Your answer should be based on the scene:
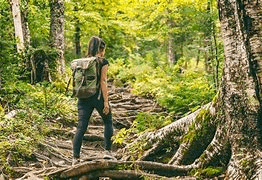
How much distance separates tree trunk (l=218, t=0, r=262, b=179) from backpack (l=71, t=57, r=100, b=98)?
212 centimetres

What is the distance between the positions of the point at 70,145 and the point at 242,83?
4.54 m

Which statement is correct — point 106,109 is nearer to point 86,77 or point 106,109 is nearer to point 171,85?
point 86,77

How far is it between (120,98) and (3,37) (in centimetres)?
593

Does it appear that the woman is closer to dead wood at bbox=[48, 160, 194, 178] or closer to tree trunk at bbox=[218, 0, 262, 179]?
dead wood at bbox=[48, 160, 194, 178]

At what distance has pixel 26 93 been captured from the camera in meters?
10.7

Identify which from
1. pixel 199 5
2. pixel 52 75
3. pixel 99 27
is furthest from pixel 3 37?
pixel 99 27

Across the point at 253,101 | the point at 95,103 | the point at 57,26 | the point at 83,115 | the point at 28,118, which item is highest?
the point at 57,26

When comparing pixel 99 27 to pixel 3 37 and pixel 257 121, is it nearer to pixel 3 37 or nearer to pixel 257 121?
pixel 3 37

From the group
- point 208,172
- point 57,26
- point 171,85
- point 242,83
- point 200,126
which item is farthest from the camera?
point 57,26

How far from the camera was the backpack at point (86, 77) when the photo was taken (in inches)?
238

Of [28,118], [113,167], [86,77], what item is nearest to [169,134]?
[113,167]

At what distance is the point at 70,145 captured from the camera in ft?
26.5

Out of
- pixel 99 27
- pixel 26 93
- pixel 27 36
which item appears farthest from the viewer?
pixel 99 27

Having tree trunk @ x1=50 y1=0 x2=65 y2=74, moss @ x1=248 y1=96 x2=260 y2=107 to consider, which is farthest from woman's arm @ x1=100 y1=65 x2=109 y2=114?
tree trunk @ x1=50 y1=0 x2=65 y2=74
